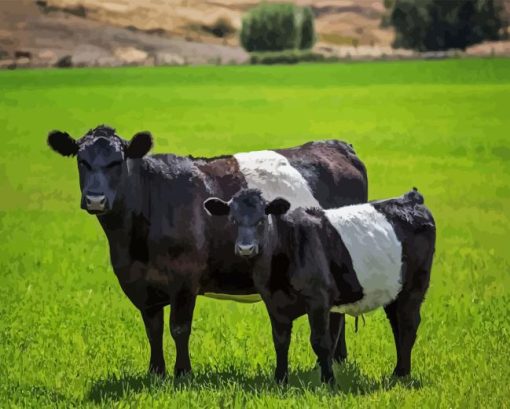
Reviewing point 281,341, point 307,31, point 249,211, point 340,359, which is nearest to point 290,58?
point 307,31

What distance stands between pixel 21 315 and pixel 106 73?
6003cm

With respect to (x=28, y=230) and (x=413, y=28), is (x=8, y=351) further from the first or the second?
(x=413, y=28)

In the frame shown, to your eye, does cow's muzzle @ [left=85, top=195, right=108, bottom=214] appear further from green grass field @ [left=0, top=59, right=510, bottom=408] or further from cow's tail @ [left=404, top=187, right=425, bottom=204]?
cow's tail @ [left=404, top=187, right=425, bottom=204]

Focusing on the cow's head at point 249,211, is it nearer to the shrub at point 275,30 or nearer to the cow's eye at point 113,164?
the cow's eye at point 113,164

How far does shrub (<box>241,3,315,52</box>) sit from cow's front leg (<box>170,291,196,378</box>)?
111 meters

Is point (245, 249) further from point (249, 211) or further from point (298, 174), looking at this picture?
point (298, 174)

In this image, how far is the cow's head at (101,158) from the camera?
24.3 ft

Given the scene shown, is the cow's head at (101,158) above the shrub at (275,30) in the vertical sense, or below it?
above

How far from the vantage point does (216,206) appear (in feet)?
24.0

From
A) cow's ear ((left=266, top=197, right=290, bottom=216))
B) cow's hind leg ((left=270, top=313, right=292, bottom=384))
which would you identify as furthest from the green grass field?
cow's ear ((left=266, top=197, right=290, bottom=216))

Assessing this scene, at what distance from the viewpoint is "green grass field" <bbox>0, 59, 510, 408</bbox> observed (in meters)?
8.02

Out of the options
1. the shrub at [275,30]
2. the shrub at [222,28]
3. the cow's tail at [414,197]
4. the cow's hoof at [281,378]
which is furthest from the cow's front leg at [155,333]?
the shrub at [222,28]

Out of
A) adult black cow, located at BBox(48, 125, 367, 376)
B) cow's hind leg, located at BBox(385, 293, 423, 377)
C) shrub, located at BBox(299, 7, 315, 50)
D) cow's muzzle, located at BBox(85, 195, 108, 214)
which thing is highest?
cow's muzzle, located at BBox(85, 195, 108, 214)

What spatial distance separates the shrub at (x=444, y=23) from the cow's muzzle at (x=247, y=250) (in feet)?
251
